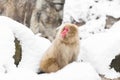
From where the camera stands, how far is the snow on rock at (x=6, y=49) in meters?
5.18

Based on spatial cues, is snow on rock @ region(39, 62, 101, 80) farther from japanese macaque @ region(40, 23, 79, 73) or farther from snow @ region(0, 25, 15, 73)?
snow @ region(0, 25, 15, 73)

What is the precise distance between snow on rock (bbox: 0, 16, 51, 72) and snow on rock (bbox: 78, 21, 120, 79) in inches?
34.0

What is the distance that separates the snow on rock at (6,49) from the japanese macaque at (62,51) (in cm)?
71

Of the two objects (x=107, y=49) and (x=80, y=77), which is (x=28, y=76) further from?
(x=107, y=49)

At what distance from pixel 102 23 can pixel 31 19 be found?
2.21m

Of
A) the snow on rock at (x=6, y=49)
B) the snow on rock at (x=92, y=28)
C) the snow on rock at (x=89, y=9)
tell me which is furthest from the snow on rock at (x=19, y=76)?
the snow on rock at (x=89, y=9)

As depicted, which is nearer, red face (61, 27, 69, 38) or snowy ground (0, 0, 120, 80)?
snowy ground (0, 0, 120, 80)

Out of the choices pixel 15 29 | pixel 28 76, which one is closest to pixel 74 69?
pixel 28 76

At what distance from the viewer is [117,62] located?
21.8 feet

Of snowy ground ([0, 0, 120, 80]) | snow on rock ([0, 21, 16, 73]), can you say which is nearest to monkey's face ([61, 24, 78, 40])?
snowy ground ([0, 0, 120, 80])

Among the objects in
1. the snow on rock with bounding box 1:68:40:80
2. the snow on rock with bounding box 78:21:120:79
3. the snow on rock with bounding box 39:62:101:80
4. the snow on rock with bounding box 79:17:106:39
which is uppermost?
the snow on rock with bounding box 1:68:40:80

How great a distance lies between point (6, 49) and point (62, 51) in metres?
0.99

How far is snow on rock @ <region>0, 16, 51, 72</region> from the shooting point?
630 cm

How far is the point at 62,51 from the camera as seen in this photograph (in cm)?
600
